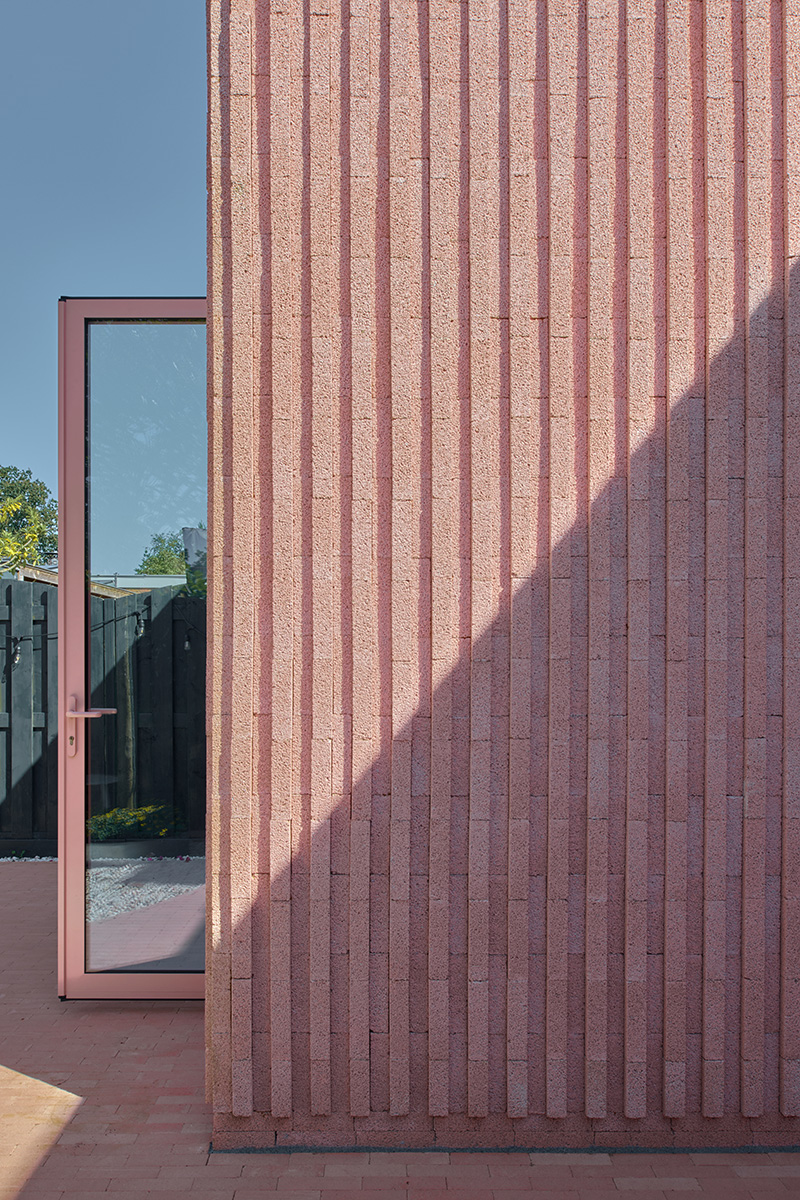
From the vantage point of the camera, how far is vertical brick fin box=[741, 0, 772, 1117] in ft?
7.27

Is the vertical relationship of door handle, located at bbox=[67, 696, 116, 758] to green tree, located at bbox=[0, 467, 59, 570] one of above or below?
below

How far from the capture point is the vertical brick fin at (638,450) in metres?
2.22

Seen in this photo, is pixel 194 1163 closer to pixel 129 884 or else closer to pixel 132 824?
pixel 129 884

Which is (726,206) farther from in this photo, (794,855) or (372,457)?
(794,855)

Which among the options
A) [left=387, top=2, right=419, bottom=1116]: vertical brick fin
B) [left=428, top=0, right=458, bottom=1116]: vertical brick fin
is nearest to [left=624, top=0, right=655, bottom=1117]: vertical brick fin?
[left=428, top=0, right=458, bottom=1116]: vertical brick fin

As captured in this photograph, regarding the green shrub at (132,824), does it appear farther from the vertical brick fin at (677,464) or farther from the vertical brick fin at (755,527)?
the vertical brick fin at (755,527)

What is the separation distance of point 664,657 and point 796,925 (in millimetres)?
843

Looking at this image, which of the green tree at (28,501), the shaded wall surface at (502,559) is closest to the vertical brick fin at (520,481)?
the shaded wall surface at (502,559)

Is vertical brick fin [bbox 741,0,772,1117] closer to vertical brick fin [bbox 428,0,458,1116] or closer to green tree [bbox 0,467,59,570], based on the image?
vertical brick fin [bbox 428,0,458,1116]

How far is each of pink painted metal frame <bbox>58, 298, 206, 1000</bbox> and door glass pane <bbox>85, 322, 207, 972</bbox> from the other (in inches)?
1.6

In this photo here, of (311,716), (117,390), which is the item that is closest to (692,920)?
(311,716)

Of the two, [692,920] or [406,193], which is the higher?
[406,193]

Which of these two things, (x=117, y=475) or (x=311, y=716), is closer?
(x=311, y=716)

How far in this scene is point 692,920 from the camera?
2.24 meters
